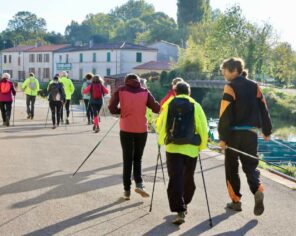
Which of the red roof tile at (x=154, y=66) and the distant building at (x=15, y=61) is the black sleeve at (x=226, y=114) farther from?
the distant building at (x=15, y=61)

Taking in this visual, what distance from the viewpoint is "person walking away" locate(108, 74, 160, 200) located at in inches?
298

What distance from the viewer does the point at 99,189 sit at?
26.9ft

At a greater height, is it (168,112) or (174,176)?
(168,112)

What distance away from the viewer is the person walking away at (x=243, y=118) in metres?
6.75

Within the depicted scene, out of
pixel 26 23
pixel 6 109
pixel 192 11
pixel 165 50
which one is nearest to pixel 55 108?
pixel 6 109

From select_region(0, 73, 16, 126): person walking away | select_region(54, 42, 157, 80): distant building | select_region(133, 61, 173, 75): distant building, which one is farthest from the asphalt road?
select_region(54, 42, 157, 80): distant building

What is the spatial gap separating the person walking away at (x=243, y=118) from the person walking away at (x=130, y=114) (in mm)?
1290

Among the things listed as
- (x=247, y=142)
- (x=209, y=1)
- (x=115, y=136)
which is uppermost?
(x=209, y=1)

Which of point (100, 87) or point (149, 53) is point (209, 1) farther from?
point (100, 87)

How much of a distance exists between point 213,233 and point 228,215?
2.94 feet

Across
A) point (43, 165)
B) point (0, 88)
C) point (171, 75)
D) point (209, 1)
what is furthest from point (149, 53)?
point (43, 165)

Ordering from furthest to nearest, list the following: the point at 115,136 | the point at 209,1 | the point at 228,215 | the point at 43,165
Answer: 1. the point at 209,1
2. the point at 115,136
3. the point at 43,165
4. the point at 228,215

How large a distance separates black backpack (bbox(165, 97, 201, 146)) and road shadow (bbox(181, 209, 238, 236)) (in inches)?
39.0

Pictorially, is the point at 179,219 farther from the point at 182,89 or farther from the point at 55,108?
the point at 55,108
